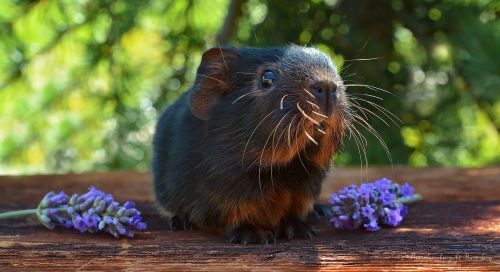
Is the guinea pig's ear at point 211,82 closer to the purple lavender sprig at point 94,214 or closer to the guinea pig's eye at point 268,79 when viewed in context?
the guinea pig's eye at point 268,79

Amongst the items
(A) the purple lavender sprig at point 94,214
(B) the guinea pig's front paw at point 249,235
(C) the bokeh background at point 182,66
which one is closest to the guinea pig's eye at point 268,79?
(B) the guinea pig's front paw at point 249,235

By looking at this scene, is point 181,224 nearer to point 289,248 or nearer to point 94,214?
point 94,214

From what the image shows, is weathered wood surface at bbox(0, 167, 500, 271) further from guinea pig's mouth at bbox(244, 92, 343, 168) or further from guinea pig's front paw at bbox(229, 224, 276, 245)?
guinea pig's mouth at bbox(244, 92, 343, 168)

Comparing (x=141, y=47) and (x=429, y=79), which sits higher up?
(x=141, y=47)

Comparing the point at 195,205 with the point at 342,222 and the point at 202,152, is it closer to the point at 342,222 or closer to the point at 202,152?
the point at 202,152

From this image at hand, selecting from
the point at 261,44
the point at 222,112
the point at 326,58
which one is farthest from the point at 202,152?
the point at 261,44

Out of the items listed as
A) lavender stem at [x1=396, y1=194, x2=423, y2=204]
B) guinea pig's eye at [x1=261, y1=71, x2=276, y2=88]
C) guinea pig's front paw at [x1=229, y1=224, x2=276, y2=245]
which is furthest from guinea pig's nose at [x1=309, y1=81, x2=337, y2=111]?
lavender stem at [x1=396, y1=194, x2=423, y2=204]

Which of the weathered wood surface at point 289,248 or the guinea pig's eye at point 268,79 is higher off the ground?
the guinea pig's eye at point 268,79
